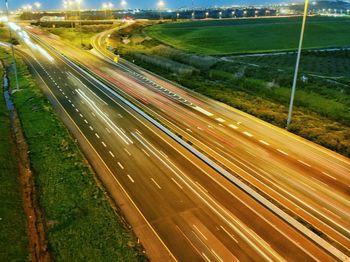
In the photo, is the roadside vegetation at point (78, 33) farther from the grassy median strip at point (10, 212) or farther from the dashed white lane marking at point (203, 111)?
the grassy median strip at point (10, 212)

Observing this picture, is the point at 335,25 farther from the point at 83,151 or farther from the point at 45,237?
the point at 45,237

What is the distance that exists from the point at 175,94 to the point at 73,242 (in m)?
44.2

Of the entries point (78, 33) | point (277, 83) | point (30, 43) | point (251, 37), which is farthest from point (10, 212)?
point (78, 33)

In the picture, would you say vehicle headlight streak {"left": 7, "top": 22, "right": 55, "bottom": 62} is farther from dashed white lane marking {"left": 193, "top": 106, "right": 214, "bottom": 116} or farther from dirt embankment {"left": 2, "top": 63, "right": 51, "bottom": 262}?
dirt embankment {"left": 2, "top": 63, "right": 51, "bottom": 262}

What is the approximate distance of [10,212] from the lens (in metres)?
29.1

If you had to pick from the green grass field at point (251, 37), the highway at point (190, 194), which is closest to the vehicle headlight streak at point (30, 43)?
the green grass field at point (251, 37)

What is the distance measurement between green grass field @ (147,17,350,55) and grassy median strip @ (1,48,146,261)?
7170 centimetres

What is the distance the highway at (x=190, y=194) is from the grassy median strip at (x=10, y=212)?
932cm

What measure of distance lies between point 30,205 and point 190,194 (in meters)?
14.6

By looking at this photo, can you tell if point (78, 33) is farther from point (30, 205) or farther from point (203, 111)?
point (30, 205)

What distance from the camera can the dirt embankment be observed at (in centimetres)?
2502

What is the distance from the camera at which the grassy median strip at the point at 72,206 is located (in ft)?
80.2

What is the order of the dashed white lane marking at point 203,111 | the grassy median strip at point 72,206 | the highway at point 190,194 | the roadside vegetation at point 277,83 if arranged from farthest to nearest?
1. the dashed white lane marking at point 203,111
2. the roadside vegetation at point 277,83
3. the highway at point 190,194
4. the grassy median strip at point 72,206

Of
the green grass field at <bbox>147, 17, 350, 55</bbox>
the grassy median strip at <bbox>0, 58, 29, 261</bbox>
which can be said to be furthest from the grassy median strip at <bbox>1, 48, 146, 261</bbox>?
the green grass field at <bbox>147, 17, 350, 55</bbox>
